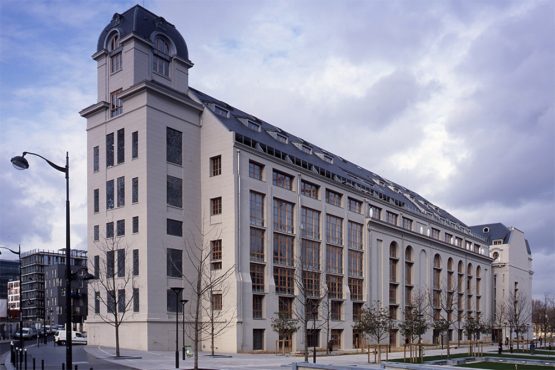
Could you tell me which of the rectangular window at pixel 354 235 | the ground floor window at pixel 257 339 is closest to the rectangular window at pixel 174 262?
the ground floor window at pixel 257 339

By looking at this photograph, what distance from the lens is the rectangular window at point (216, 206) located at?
181ft

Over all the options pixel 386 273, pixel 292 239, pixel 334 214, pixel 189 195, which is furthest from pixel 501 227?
pixel 189 195

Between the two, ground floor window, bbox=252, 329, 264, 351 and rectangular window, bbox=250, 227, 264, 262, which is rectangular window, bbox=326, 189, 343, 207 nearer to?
rectangular window, bbox=250, 227, 264, 262

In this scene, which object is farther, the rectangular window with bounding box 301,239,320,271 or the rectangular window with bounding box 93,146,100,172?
the rectangular window with bounding box 301,239,320,271

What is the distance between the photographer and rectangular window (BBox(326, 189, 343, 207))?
67.3 m

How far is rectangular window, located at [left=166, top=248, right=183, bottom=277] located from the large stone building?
9 centimetres

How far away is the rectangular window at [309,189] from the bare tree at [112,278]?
2042 cm

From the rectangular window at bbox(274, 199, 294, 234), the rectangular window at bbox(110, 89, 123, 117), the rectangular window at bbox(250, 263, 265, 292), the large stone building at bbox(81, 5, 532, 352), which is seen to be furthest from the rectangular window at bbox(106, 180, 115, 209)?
the rectangular window at bbox(274, 199, 294, 234)

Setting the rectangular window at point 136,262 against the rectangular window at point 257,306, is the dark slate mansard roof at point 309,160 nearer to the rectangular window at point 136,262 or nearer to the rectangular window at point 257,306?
the rectangular window at point 136,262

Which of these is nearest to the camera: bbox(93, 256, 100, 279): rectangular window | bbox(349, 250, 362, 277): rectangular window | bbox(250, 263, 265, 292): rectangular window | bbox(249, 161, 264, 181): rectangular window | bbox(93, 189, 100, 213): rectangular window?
bbox(93, 256, 100, 279): rectangular window

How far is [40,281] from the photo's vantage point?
164500 millimetres

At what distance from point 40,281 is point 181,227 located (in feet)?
417

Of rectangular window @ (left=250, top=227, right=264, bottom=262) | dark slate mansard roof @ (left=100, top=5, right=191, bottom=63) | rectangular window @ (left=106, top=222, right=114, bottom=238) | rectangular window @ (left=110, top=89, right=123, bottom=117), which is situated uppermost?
dark slate mansard roof @ (left=100, top=5, right=191, bottom=63)

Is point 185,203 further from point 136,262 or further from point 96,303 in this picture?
point 96,303
